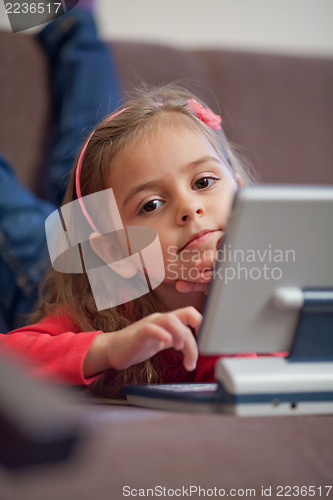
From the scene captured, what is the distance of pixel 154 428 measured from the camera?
43 centimetres

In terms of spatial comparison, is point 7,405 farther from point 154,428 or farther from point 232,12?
point 232,12

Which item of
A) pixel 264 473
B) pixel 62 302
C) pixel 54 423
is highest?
pixel 54 423

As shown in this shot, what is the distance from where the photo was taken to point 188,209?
2.67ft

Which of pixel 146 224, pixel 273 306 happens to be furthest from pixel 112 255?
pixel 273 306

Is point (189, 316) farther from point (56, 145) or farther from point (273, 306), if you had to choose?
point (56, 145)

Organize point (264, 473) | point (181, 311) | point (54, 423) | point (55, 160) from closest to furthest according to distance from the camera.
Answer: point (54, 423) < point (264, 473) < point (181, 311) < point (55, 160)

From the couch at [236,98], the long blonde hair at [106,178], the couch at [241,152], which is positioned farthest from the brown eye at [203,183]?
the couch at [236,98]

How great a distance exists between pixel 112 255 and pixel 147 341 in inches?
15.1

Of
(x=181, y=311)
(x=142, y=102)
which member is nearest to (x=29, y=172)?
(x=142, y=102)

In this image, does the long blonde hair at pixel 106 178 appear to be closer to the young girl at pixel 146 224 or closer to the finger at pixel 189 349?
the young girl at pixel 146 224

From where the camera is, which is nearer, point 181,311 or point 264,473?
point 264,473

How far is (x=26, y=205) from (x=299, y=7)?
1.46 meters

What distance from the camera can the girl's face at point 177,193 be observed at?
826mm

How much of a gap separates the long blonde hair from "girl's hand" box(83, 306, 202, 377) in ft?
0.57
